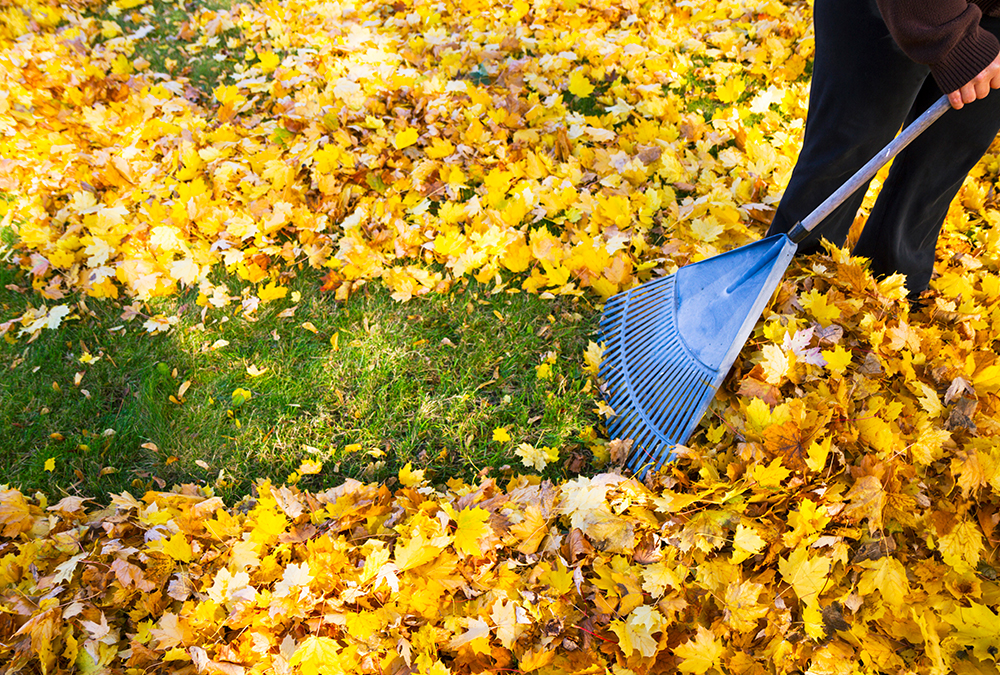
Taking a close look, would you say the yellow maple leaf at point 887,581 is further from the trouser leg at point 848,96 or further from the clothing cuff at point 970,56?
the clothing cuff at point 970,56

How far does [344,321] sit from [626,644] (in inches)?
65.5

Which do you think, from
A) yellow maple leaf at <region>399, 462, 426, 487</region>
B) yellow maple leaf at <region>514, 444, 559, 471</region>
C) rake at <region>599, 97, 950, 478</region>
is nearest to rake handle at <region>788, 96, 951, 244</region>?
rake at <region>599, 97, 950, 478</region>

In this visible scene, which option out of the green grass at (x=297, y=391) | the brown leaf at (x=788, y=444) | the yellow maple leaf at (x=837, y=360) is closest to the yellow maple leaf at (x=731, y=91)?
the green grass at (x=297, y=391)

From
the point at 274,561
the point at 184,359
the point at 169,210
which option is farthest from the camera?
the point at 169,210

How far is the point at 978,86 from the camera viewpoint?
1477 mm

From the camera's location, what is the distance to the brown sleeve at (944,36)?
4.52 feet

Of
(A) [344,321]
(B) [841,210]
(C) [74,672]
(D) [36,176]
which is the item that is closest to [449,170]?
(A) [344,321]

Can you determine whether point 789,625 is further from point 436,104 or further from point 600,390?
point 436,104

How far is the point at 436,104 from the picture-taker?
121 inches

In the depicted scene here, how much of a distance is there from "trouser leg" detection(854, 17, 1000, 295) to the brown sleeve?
8.6 inches

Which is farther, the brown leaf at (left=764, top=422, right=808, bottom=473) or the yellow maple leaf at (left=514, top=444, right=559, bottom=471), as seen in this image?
the yellow maple leaf at (left=514, top=444, right=559, bottom=471)

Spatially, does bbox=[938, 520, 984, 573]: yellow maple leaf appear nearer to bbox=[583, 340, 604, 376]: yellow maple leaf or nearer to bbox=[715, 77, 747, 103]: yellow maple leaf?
bbox=[583, 340, 604, 376]: yellow maple leaf

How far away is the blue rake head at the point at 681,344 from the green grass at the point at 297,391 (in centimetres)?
19

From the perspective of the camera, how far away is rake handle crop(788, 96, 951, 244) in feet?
A: 5.00
